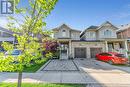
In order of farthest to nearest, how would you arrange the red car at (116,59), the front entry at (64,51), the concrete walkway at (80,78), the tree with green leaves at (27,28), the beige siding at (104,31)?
the beige siding at (104,31)
the front entry at (64,51)
the red car at (116,59)
the concrete walkway at (80,78)
the tree with green leaves at (27,28)

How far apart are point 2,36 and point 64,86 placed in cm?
3354

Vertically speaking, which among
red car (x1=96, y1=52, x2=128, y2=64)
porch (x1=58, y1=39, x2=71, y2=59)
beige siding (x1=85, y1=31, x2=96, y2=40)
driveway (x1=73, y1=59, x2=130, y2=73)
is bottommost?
driveway (x1=73, y1=59, x2=130, y2=73)

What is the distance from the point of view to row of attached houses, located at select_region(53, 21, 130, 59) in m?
30.9

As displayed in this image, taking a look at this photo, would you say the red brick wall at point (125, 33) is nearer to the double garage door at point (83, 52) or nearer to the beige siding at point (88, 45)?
the beige siding at point (88, 45)

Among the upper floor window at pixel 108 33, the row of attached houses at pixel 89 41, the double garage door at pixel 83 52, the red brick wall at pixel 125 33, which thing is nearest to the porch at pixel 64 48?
the row of attached houses at pixel 89 41

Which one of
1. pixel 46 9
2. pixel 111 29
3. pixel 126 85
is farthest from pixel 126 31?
pixel 46 9

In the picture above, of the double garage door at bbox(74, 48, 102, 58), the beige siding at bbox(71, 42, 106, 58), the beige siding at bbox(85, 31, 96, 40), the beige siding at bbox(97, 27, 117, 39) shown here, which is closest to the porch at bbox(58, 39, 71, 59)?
the beige siding at bbox(71, 42, 106, 58)

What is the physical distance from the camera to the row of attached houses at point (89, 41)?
101 feet

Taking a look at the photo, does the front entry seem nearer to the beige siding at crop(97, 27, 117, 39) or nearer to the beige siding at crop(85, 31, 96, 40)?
the beige siding at crop(85, 31, 96, 40)

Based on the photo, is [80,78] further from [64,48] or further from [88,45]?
[64,48]

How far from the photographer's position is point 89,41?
104 ft

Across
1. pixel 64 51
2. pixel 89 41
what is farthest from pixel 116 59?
pixel 64 51

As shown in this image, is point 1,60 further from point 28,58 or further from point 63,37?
point 63,37

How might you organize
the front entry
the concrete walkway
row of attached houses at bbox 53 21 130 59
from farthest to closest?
1. row of attached houses at bbox 53 21 130 59
2. the front entry
3. the concrete walkway
